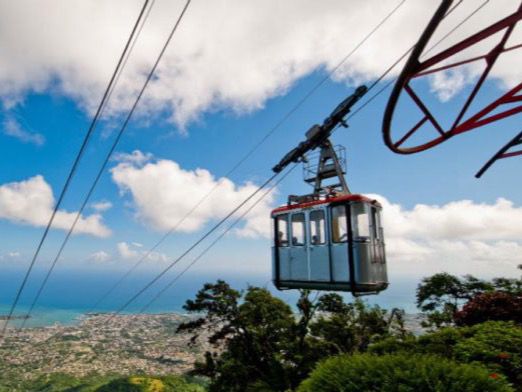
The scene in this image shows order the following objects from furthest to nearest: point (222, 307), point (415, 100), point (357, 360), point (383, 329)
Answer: point (222, 307), point (383, 329), point (357, 360), point (415, 100)

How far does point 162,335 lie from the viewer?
14062cm

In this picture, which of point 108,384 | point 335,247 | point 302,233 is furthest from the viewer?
point 108,384

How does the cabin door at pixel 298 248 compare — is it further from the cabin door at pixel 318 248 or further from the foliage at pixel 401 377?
the foliage at pixel 401 377

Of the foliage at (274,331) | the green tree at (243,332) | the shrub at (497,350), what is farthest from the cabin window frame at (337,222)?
the green tree at (243,332)

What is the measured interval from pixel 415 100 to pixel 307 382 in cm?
493

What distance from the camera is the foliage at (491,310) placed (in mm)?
12234

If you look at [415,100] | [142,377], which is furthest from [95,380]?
[415,100]

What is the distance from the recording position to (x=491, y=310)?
12.6 m

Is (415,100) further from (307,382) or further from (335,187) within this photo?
(335,187)

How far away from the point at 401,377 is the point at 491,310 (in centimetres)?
1056

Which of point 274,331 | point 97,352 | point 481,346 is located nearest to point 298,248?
point 481,346

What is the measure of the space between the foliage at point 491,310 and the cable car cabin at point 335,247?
20.0ft

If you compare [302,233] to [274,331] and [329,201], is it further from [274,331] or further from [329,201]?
[274,331]

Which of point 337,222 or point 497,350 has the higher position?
point 337,222
